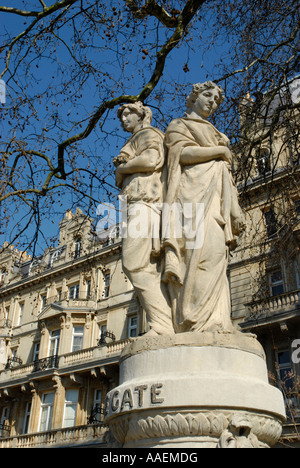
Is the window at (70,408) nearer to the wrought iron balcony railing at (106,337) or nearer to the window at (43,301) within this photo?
the wrought iron balcony railing at (106,337)

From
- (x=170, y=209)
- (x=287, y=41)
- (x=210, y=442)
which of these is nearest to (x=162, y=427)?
(x=210, y=442)

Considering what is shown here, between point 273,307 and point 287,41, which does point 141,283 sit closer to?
point 287,41

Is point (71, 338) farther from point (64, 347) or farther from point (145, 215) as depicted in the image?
point (145, 215)

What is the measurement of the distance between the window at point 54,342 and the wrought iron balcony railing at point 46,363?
2.31 ft

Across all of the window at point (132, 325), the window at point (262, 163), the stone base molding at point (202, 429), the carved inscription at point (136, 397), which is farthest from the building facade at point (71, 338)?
the stone base molding at point (202, 429)

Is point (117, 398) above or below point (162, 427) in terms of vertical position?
above

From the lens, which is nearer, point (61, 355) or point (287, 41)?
point (287, 41)

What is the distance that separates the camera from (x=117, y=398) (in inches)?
144

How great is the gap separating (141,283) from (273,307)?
1864 centimetres

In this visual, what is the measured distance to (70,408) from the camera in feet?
103

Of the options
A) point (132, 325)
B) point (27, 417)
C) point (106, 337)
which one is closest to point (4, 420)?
point (27, 417)

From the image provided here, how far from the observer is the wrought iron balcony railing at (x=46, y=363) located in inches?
1297
